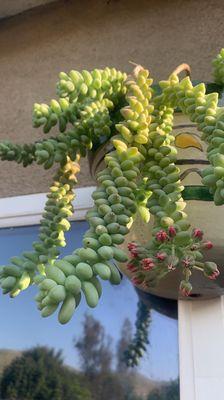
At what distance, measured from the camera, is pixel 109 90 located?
2.54ft

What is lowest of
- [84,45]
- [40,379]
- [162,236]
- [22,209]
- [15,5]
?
[40,379]

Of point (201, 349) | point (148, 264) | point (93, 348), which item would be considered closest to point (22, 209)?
point (93, 348)

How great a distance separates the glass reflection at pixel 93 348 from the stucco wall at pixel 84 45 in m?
0.27

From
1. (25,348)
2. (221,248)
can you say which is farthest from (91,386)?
(221,248)

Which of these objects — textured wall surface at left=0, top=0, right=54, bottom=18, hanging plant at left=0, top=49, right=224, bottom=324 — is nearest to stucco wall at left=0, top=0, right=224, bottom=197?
textured wall surface at left=0, top=0, right=54, bottom=18

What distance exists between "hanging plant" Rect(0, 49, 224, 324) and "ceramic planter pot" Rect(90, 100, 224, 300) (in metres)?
0.04

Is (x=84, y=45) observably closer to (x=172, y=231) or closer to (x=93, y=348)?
(x=93, y=348)

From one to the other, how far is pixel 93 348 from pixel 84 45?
73cm

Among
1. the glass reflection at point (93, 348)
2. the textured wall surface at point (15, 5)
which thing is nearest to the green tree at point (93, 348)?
the glass reflection at point (93, 348)

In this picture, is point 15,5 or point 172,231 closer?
point 172,231

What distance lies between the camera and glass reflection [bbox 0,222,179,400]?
2.96 ft

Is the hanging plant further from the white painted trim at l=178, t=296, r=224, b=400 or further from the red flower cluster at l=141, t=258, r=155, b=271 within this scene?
the white painted trim at l=178, t=296, r=224, b=400

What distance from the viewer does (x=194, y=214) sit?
0.71 meters

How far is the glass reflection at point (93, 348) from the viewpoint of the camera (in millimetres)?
902
